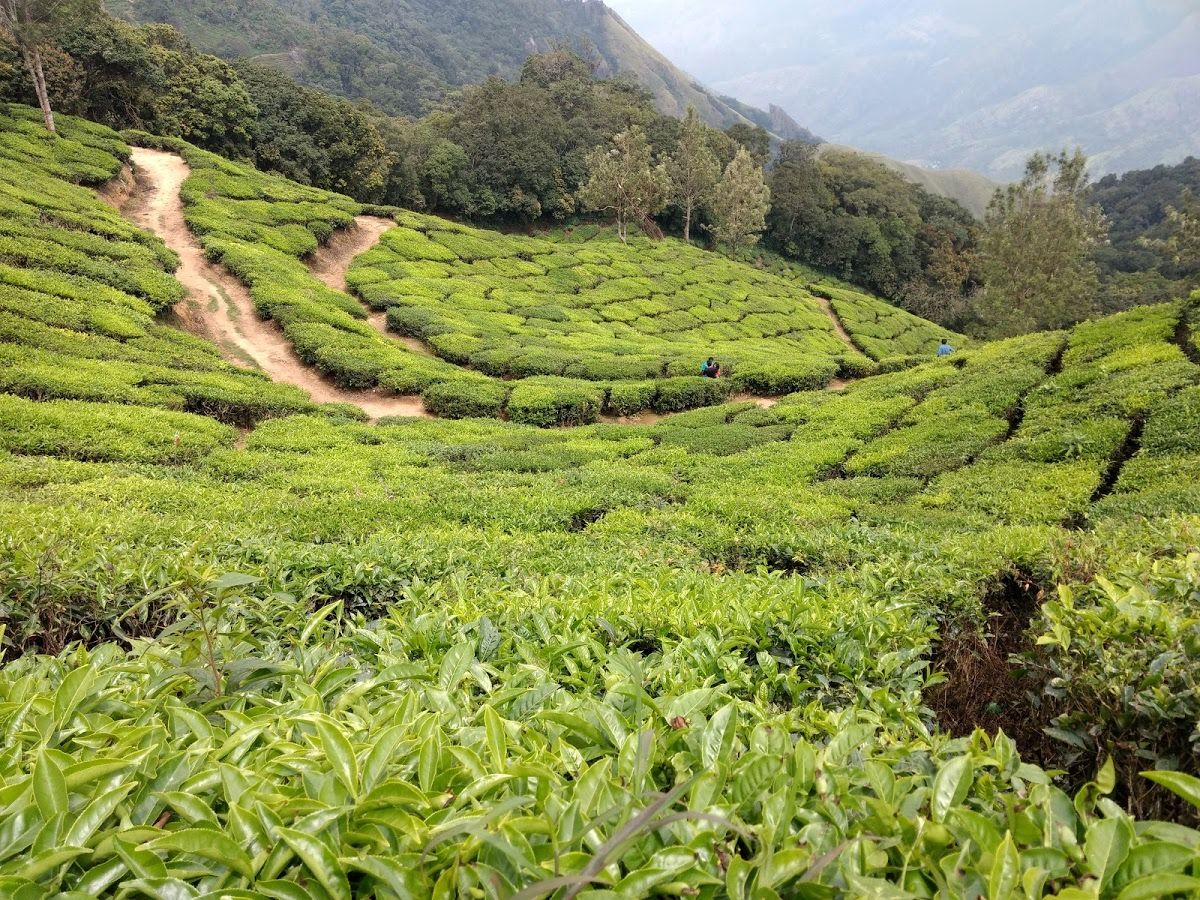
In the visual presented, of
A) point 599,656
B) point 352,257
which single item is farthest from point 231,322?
point 599,656

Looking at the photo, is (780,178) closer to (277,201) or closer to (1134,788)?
(277,201)

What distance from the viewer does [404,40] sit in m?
116

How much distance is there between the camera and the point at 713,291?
36.2 metres

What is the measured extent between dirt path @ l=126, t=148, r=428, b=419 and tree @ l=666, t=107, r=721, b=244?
111 feet

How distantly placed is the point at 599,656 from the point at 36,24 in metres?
34.1

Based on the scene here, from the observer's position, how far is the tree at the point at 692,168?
46344 mm

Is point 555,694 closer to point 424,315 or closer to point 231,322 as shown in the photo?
point 231,322

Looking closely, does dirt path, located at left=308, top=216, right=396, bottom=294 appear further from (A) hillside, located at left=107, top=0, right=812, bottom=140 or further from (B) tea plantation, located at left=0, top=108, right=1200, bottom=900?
(A) hillside, located at left=107, top=0, right=812, bottom=140

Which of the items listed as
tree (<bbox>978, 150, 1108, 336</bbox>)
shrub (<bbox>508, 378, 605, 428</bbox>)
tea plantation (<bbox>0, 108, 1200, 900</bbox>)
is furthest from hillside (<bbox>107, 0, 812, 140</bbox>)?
tea plantation (<bbox>0, 108, 1200, 900</bbox>)

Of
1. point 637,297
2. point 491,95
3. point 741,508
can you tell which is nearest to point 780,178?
point 491,95

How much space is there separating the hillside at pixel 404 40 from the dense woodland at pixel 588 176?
22235mm

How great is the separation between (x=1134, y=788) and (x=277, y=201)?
34.5m

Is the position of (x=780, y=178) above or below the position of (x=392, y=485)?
above

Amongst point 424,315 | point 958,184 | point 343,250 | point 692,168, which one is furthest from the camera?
point 958,184
